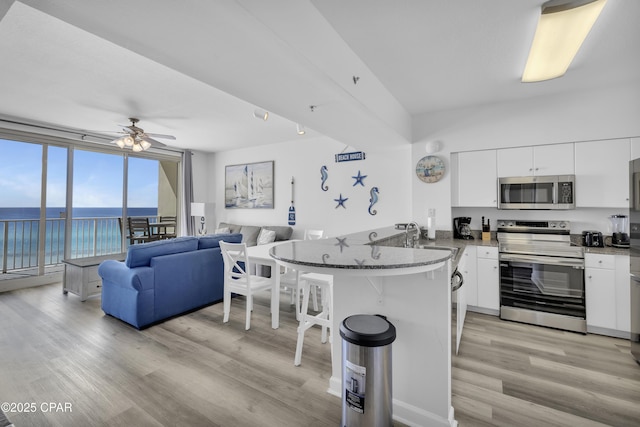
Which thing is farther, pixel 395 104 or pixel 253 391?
pixel 395 104

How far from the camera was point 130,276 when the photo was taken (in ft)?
9.09

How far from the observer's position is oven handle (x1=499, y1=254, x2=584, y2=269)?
2.69 metres

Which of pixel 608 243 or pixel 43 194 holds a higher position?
pixel 43 194

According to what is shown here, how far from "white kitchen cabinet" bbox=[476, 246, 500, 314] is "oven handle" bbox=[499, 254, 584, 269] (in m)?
0.11

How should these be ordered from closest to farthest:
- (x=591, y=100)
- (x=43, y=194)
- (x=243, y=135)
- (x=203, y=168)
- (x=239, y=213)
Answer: (x=591, y=100) < (x=43, y=194) < (x=243, y=135) < (x=239, y=213) < (x=203, y=168)

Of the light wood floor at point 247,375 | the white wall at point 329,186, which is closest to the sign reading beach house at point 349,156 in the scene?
the white wall at point 329,186

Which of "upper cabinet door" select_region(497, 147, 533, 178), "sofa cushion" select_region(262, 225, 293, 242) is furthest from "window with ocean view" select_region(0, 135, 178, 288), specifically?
"upper cabinet door" select_region(497, 147, 533, 178)

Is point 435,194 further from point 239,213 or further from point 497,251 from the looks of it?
point 239,213

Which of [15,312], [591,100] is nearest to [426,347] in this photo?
[591,100]

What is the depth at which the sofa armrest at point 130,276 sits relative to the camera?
2.75 meters

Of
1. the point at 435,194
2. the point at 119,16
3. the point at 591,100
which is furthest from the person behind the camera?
the point at 435,194

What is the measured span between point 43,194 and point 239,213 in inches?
124

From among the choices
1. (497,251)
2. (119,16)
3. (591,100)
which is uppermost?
(591,100)

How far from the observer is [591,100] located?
112 inches
